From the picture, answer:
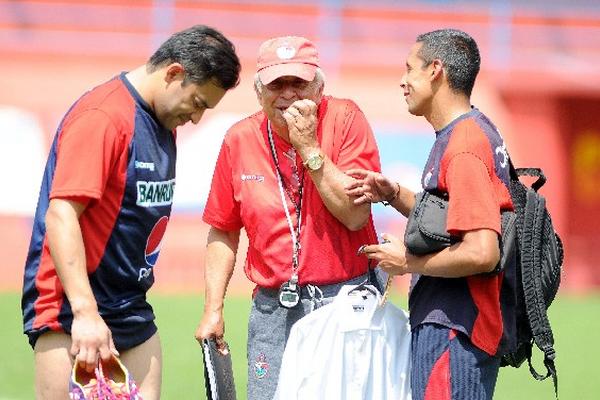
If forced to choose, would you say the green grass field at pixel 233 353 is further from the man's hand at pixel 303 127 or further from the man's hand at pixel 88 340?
the man's hand at pixel 88 340

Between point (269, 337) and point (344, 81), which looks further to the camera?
point (344, 81)

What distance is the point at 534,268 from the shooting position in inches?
179

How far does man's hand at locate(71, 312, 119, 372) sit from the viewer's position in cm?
431

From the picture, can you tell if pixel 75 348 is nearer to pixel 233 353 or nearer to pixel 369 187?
pixel 369 187

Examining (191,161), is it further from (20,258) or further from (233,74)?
(233,74)

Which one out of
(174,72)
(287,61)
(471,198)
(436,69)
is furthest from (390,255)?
(174,72)

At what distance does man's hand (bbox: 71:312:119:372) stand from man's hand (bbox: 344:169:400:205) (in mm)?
1196

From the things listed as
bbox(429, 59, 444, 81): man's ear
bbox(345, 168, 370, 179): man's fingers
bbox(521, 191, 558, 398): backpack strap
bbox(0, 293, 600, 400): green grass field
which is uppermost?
bbox(429, 59, 444, 81): man's ear

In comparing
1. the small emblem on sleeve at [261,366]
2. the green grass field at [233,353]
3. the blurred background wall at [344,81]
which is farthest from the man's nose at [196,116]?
the blurred background wall at [344,81]

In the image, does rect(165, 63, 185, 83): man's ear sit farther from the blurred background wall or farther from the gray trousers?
the blurred background wall

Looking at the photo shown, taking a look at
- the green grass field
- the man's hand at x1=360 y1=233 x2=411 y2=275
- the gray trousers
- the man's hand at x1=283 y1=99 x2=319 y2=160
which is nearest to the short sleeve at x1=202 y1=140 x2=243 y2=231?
the gray trousers

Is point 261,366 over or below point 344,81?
below

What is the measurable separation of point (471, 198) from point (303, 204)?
0.99 metres

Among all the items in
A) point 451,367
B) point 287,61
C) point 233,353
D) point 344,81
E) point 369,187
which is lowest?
point 233,353
